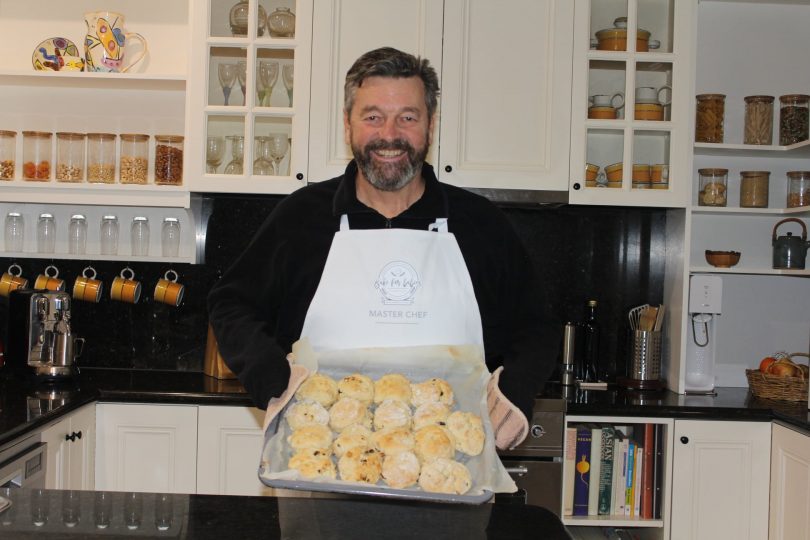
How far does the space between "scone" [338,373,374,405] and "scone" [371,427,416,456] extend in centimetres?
11

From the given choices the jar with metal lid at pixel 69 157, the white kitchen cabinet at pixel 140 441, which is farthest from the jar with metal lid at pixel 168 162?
the white kitchen cabinet at pixel 140 441

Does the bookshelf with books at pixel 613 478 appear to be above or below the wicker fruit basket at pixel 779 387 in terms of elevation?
below

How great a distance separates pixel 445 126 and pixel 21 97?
164 cm

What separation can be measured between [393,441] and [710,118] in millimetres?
2389

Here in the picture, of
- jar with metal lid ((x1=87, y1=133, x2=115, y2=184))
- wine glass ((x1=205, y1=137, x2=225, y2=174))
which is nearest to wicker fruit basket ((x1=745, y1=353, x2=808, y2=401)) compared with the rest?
wine glass ((x1=205, y1=137, x2=225, y2=174))

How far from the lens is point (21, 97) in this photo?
11.5 feet

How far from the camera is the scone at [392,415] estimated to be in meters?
1.53

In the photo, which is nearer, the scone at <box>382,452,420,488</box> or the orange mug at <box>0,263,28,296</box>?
the scone at <box>382,452,420,488</box>

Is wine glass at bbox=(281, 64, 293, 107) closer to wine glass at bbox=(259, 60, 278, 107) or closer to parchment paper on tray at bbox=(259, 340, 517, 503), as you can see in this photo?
wine glass at bbox=(259, 60, 278, 107)

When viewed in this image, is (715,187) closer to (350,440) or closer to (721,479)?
(721,479)

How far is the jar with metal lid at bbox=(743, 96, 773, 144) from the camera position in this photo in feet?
11.1

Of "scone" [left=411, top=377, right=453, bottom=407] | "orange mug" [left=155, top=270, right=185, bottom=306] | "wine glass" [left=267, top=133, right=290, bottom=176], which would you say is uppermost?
"wine glass" [left=267, top=133, right=290, bottom=176]

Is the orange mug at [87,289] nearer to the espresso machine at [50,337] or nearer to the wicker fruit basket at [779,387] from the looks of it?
the espresso machine at [50,337]

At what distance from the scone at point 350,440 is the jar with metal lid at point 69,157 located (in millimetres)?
2148
